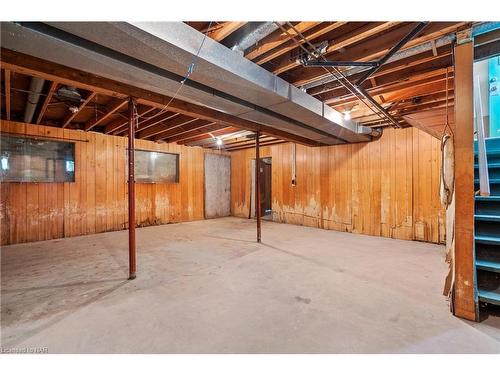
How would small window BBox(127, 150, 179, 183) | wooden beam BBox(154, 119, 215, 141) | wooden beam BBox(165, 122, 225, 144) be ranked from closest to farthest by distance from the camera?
1. wooden beam BBox(154, 119, 215, 141)
2. wooden beam BBox(165, 122, 225, 144)
3. small window BBox(127, 150, 179, 183)

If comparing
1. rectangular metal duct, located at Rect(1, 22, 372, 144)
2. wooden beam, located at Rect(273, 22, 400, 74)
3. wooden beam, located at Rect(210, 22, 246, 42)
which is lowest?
rectangular metal duct, located at Rect(1, 22, 372, 144)

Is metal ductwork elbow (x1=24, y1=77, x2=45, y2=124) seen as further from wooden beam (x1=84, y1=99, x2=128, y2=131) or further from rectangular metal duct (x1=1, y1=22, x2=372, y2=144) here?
rectangular metal duct (x1=1, y1=22, x2=372, y2=144)

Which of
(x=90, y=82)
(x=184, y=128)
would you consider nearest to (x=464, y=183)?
(x=90, y=82)

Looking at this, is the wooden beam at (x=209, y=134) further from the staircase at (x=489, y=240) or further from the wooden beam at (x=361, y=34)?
the staircase at (x=489, y=240)

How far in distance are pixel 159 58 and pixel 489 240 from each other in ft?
10.2

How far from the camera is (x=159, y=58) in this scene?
5.72 feet

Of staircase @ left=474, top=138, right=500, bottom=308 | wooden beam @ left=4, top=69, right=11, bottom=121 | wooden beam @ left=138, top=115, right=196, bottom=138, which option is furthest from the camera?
wooden beam @ left=138, top=115, right=196, bottom=138

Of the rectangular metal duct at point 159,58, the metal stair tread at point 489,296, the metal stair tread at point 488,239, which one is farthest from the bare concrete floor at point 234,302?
the rectangular metal duct at point 159,58

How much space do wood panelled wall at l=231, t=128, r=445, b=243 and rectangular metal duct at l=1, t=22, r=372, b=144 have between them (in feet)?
9.35

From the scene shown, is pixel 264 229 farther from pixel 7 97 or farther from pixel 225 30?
pixel 7 97

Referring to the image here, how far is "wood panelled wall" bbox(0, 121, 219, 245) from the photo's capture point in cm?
427

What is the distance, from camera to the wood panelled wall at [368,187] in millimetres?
4320

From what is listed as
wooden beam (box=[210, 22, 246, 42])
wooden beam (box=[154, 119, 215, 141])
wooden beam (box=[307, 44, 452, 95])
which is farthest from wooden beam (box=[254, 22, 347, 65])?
wooden beam (box=[154, 119, 215, 141])
